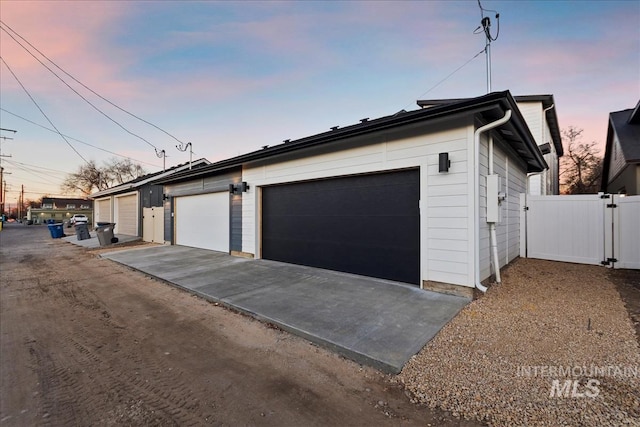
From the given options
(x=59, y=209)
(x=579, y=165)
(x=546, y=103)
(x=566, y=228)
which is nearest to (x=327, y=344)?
(x=566, y=228)

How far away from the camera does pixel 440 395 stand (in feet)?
6.52

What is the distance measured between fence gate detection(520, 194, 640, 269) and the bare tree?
18.9 m

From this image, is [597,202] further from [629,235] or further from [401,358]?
[401,358]

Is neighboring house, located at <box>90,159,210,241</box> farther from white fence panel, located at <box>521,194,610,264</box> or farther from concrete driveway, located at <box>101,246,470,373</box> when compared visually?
white fence panel, located at <box>521,194,610,264</box>

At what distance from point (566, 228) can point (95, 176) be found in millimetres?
49653

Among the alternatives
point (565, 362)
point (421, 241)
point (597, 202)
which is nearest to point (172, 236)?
point (421, 241)

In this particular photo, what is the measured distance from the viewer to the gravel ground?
178cm

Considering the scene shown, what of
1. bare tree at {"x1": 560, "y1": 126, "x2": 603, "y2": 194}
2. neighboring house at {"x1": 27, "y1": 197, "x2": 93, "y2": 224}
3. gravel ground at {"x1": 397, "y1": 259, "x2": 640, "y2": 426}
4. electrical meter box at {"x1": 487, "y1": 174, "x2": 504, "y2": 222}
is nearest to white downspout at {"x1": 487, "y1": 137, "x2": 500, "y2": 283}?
electrical meter box at {"x1": 487, "y1": 174, "x2": 504, "y2": 222}

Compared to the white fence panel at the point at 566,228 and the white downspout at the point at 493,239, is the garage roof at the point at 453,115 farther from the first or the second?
the white fence panel at the point at 566,228

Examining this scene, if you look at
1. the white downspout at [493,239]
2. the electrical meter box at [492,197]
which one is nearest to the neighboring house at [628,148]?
the white downspout at [493,239]

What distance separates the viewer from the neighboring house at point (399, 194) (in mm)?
4125

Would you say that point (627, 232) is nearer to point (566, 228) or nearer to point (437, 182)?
point (566, 228)

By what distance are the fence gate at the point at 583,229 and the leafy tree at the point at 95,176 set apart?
1839 inches

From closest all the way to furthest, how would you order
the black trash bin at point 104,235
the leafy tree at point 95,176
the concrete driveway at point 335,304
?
the concrete driveway at point 335,304 → the black trash bin at point 104,235 → the leafy tree at point 95,176
